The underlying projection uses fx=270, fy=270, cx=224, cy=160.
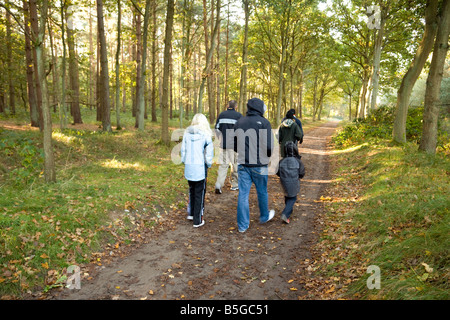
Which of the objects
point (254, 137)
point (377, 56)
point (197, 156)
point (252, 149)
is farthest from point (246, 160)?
point (377, 56)

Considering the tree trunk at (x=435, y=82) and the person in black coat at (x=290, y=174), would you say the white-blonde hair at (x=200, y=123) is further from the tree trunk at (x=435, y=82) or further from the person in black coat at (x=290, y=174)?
the tree trunk at (x=435, y=82)

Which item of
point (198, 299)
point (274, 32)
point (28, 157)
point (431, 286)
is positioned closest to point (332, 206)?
point (431, 286)

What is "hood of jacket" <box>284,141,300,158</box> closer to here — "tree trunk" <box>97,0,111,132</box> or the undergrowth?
the undergrowth

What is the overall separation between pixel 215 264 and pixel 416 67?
38.9ft

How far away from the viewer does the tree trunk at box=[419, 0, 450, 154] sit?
9.08 m

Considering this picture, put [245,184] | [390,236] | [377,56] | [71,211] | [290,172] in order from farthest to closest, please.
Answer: [377,56] → [290,172] → [245,184] → [71,211] → [390,236]

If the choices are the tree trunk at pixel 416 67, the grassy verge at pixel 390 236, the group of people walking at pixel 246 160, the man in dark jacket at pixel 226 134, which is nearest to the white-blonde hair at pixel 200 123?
the group of people walking at pixel 246 160

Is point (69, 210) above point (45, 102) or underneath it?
underneath

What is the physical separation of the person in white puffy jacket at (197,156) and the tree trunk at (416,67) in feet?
33.1

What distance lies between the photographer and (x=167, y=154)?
41.8 ft

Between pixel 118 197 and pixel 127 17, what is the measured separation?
2862 cm

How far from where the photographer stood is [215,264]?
4.62 meters

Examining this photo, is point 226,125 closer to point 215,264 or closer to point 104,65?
point 215,264

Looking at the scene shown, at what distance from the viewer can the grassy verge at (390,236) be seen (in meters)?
3.35
